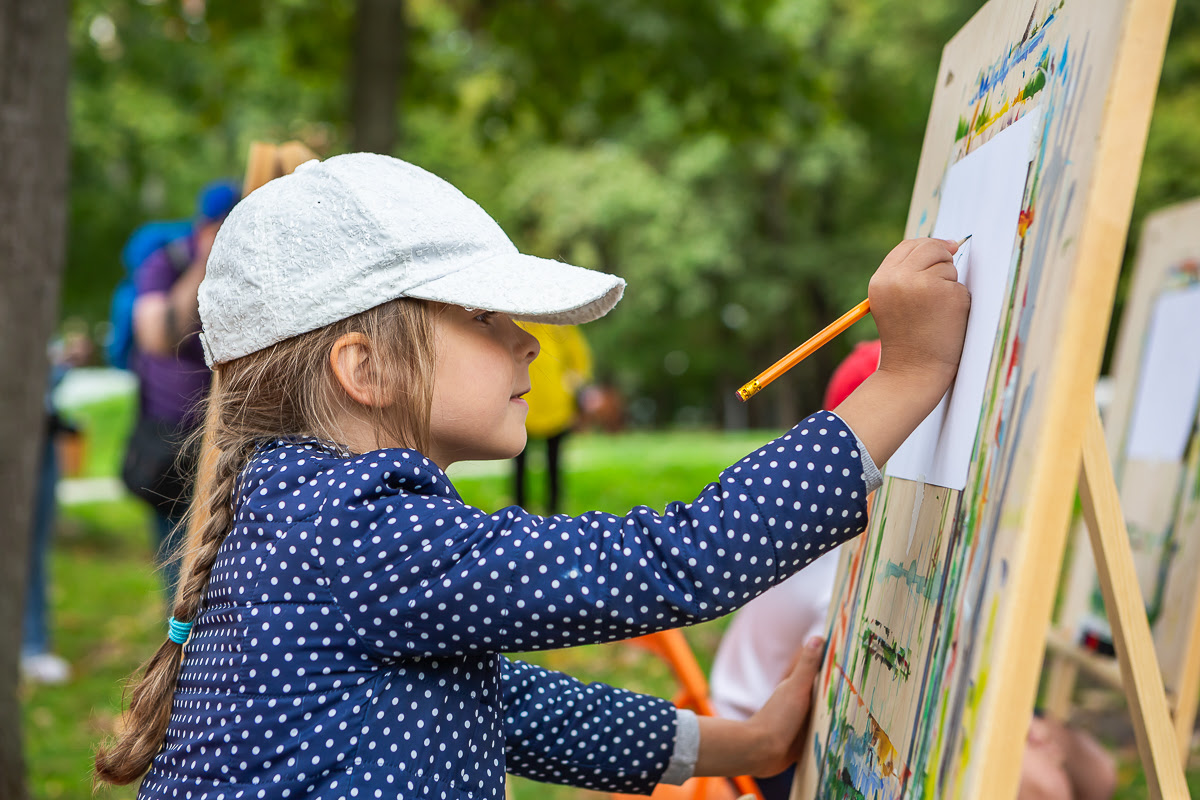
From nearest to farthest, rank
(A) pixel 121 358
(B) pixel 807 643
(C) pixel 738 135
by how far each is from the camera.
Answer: (B) pixel 807 643 → (A) pixel 121 358 → (C) pixel 738 135

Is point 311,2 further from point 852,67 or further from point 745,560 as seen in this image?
Answer: point 852,67

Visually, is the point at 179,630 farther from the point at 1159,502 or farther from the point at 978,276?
the point at 1159,502

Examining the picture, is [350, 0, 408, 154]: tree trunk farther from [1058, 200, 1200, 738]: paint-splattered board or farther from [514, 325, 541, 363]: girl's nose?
[514, 325, 541, 363]: girl's nose

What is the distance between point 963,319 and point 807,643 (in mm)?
644

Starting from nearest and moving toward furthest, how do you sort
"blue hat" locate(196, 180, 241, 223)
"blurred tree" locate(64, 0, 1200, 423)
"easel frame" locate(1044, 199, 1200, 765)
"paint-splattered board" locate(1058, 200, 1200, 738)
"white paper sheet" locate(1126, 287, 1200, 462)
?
"paint-splattered board" locate(1058, 200, 1200, 738)
"easel frame" locate(1044, 199, 1200, 765)
"white paper sheet" locate(1126, 287, 1200, 462)
"blue hat" locate(196, 180, 241, 223)
"blurred tree" locate(64, 0, 1200, 423)

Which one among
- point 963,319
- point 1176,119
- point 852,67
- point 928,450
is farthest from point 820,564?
point 852,67

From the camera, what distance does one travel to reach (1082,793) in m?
2.36

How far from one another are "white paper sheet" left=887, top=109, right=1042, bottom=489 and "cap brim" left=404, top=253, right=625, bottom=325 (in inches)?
16.4

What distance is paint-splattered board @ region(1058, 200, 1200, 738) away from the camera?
8.38ft

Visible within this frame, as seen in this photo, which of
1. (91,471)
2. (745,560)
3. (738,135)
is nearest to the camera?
(745,560)

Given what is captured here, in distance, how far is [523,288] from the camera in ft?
4.22

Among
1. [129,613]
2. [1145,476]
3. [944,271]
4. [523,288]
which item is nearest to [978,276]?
[944,271]

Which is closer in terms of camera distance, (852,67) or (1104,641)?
(1104,641)

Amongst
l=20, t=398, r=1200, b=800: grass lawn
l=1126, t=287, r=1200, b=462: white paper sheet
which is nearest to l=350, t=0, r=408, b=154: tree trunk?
l=20, t=398, r=1200, b=800: grass lawn
